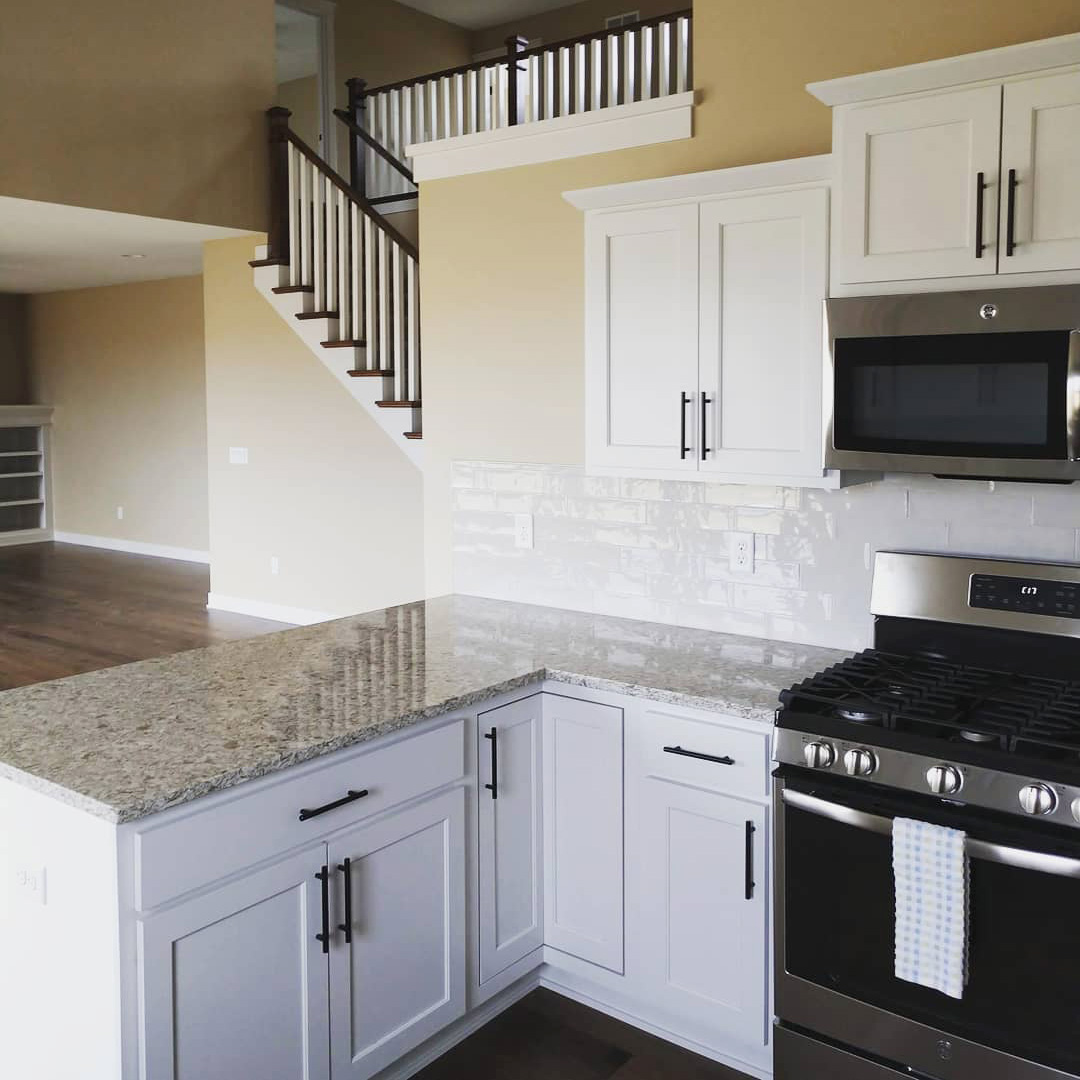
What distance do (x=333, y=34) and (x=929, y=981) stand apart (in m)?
8.90

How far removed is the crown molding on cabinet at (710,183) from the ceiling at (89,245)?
4263 mm

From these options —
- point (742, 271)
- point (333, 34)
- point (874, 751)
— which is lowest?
point (874, 751)

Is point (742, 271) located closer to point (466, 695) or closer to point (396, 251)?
point (466, 695)

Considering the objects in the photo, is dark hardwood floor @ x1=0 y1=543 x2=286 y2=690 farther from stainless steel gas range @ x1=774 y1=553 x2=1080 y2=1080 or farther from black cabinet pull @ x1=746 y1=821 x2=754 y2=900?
stainless steel gas range @ x1=774 y1=553 x2=1080 y2=1080

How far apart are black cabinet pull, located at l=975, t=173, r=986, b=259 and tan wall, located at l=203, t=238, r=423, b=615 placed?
15.6 ft

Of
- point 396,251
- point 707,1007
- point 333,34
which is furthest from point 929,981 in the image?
point 333,34

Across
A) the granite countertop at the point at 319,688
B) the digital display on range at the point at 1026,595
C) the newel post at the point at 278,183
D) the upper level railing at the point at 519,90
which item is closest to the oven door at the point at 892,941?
the granite countertop at the point at 319,688

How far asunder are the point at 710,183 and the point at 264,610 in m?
5.72

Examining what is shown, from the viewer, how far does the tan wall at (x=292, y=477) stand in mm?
6992

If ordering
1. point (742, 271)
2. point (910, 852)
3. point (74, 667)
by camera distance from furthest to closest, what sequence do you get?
1. point (74, 667)
2. point (742, 271)
3. point (910, 852)

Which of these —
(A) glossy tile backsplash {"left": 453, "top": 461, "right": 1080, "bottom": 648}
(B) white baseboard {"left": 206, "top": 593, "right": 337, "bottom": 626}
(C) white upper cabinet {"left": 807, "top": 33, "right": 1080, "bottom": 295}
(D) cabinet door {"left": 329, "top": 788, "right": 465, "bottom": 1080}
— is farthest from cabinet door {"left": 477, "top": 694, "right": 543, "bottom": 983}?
(B) white baseboard {"left": 206, "top": 593, "right": 337, "bottom": 626}

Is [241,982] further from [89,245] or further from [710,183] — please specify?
[89,245]

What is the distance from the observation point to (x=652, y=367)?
9.82 ft

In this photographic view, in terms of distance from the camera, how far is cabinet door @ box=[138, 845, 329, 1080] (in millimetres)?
1915
